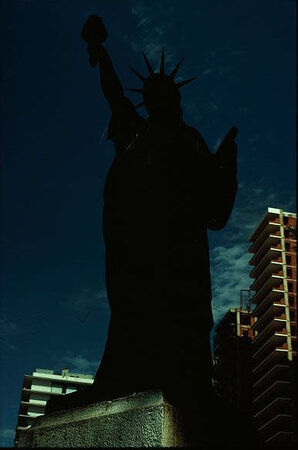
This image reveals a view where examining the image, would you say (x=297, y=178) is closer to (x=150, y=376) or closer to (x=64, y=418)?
(x=150, y=376)

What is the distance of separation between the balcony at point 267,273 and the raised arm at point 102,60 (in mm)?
74905

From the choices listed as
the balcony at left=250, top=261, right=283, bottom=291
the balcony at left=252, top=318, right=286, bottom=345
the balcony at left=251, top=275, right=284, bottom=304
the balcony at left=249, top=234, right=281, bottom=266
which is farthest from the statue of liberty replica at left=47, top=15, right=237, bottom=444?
the balcony at left=249, top=234, right=281, bottom=266

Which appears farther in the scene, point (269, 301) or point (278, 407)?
point (269, 301)

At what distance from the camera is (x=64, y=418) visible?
3.92 metres

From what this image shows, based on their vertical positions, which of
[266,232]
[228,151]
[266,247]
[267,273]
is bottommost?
[228,151]

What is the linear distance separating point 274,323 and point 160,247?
240ft

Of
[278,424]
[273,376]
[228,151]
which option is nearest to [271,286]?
[273,376]

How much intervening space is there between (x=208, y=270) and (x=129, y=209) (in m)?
0.86

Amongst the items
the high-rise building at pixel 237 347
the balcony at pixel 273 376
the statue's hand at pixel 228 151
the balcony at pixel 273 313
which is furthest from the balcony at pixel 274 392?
the statue's hand at pixel 228 151

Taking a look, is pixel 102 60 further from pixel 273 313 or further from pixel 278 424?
pixel 273 313

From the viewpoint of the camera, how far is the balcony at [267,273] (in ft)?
257

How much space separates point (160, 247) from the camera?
4.49 m

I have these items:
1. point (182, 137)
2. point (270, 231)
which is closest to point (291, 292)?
point (270, 231)

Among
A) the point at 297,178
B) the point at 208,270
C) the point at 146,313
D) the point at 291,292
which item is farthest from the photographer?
the point at 291,292
